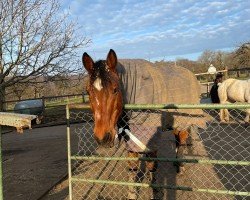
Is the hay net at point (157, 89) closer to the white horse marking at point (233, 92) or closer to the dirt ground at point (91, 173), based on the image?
the dirt ground at point (91, 173)

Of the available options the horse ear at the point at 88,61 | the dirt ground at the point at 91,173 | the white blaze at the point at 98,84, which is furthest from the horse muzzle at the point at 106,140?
the dirt ground at the point at 91,173

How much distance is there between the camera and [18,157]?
8211mm

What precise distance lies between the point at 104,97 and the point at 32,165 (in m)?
4.70

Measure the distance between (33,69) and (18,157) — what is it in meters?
6.81

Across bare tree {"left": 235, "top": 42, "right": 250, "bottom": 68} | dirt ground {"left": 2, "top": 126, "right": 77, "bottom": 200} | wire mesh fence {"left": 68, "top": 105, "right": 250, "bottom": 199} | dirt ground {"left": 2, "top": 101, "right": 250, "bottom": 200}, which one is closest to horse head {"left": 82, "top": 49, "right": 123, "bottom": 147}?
wire mesh fence {"left": 68, "top": 105, "right": 250, "bottom": 199}

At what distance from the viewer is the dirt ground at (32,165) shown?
5359 millimetres

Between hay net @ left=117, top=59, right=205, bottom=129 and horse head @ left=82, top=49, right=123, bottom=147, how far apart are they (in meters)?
0.38

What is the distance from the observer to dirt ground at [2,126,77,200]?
536 cm

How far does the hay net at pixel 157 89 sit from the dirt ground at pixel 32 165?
2.30 m

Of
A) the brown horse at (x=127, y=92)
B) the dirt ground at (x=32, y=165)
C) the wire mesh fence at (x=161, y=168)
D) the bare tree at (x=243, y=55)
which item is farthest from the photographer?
the bare tree at (x=243, y=55)

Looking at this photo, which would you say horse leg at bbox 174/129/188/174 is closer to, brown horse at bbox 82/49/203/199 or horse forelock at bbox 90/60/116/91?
brown horse at bbox 82/49/203/199

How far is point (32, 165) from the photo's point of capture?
7121mm

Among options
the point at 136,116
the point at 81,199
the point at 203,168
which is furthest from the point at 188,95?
the point at 81,199

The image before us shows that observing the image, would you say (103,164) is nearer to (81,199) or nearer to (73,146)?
(81,199)
